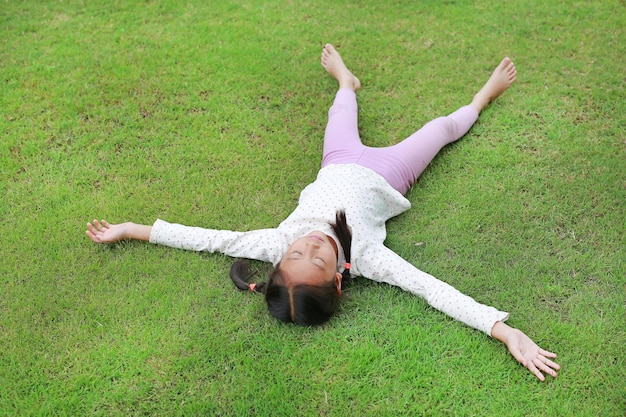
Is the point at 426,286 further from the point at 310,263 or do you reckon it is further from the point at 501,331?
the point at 310,263

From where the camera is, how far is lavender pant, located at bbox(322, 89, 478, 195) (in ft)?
12.1

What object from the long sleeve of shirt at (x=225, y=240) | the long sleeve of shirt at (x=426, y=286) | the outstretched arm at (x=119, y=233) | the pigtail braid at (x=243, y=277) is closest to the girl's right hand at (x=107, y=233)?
the outstretched arm at (x=119, y=233)

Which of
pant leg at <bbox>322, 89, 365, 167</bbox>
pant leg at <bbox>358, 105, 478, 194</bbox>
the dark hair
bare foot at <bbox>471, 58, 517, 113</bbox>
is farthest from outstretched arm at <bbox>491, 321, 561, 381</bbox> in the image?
bare foot at <bbox>471, 58, 517, 113</bbox>

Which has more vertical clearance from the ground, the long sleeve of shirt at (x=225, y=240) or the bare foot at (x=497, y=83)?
the bare foot at (x=497, y=83)

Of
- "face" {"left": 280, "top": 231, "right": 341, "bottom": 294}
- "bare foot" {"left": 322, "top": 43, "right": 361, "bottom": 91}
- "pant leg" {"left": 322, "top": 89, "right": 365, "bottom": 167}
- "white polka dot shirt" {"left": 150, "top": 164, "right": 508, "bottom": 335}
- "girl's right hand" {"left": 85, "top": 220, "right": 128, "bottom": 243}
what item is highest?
"bare foot" {"left": 322, "top": 43, "right": 361, "bottom": 91}

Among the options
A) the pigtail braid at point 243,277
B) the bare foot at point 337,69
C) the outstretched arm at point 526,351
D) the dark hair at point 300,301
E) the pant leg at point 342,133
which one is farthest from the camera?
the bare foot at point 337,69

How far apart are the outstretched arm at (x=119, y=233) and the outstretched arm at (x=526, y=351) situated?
79.3 inches

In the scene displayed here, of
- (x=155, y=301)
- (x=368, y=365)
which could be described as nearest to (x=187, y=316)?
(x=155, y=301)

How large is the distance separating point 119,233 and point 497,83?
2786mm

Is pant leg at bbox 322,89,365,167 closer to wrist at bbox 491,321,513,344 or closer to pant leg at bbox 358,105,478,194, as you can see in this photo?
pant leg at bbox 358,105,478,194

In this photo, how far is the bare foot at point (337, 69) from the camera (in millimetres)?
4391

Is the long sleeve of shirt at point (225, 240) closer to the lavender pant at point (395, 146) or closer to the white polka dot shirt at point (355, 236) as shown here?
the white polka dot shirt at point (355, 236)

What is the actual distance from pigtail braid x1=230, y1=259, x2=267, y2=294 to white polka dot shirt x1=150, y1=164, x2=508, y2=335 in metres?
0.07

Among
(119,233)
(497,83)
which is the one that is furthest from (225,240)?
(497,83)
